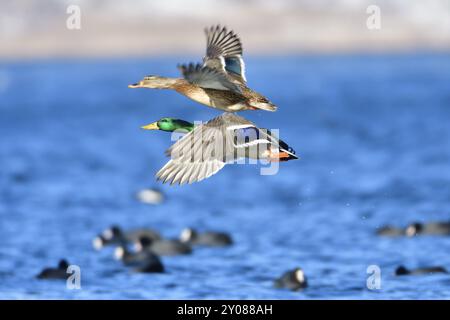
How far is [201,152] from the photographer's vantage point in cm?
1122

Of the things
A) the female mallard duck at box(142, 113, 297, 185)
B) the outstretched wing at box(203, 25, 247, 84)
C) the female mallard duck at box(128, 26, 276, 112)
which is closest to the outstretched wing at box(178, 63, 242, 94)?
the female mallard duck at box(128, 26, 276, 112)

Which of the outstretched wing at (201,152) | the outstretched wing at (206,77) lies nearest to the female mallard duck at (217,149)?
the outstretched wing at (201,152)

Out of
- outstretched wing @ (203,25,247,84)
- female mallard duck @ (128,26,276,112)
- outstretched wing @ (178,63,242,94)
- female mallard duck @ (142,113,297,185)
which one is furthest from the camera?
outstretched wing @ (203,25,247,84)

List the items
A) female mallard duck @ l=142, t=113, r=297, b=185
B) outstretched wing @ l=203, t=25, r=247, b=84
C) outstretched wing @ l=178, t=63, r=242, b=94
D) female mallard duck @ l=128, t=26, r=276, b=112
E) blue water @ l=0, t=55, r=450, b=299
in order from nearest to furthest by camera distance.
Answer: outstretched wing @ l=178, t=63, r=242, b=94 < female mallard duck @ l=128, t=26, r=276, b=112 < female mallard duck @ l=142, t=113, r=297, b=185 < outstretched wing @ l=203, t=25, r=247, b=84 < blue water @ l=0, t=55, r=450, b=299

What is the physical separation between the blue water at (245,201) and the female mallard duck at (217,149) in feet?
19.9

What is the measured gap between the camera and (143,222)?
24922 millimetres

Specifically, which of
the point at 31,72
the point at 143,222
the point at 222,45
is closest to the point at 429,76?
the point at 31,72

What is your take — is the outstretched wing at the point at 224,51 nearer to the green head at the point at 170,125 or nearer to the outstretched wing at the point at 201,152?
the green head at the point at 170,125

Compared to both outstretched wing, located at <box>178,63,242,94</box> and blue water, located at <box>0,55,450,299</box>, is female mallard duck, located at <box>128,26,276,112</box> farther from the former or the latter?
blue water, located at <box>0,55,450,299</box>

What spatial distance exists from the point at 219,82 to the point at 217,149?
0.68 m

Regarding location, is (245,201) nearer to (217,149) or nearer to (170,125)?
(170,125)

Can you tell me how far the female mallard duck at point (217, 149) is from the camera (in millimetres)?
11062

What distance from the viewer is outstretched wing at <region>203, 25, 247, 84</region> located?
1222cm

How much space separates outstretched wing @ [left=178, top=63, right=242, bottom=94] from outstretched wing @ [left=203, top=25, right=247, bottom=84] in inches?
40.8
